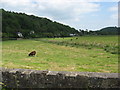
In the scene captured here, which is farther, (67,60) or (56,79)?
(67,60)

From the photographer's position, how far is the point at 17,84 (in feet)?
14.0

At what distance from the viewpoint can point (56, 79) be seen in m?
3.87

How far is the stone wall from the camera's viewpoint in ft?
11.6

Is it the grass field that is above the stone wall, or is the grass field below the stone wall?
below

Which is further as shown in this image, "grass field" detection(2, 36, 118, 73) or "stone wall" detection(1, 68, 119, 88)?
"grass field" detection(2, 36, 118, 73)

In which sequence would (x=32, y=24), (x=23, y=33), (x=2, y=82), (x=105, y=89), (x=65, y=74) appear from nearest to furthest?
(x=105, y=89), (x=65, y=74), (x=2, y=82), (x=23, y=33), (x=32, y=24)

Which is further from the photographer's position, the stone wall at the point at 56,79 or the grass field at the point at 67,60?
the grass field at the point at 67,60

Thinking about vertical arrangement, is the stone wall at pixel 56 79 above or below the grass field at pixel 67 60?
above

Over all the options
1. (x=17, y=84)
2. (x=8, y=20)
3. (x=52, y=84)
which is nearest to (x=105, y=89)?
(x=52, y=84)

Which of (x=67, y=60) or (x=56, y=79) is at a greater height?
(x=56, y=79)

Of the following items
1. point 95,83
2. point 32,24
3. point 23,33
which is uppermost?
point 32,24

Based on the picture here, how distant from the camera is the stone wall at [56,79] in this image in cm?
352

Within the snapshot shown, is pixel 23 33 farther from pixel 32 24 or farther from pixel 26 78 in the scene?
pixel 26 78

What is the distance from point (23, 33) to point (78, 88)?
89726 millimetres
